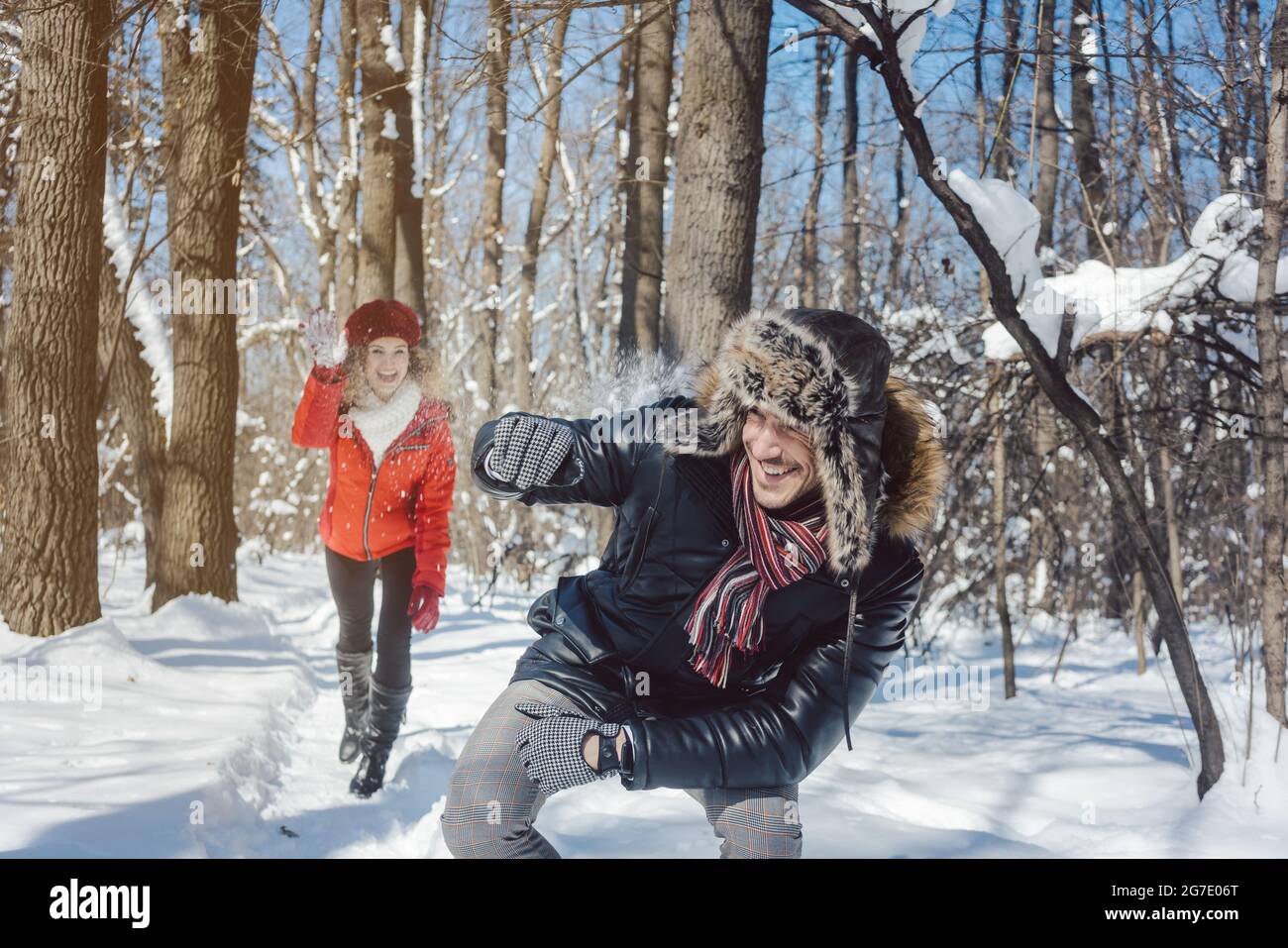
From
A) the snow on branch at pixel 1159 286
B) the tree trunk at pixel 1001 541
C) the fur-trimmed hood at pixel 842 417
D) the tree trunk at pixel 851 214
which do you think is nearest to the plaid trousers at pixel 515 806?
the fur-trimmed hood at pixel 842 417

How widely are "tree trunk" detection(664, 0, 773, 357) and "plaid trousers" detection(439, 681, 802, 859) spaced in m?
2.65

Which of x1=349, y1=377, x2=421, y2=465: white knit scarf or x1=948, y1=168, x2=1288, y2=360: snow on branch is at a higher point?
x1=948, y1=168, x2=1288, y2=360: snow on branch

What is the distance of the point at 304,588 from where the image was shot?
11789 millimetres

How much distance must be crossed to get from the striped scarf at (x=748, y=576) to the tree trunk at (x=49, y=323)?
5.22 meters

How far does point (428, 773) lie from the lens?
464 centimetres

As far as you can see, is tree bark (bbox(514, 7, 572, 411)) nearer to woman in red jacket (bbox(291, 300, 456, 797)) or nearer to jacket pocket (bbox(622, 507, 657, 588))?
woman in red jacket (bbox(291, 300, 456, 797))

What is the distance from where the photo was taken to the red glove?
12.9 feet

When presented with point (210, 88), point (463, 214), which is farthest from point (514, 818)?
point (463, 214)

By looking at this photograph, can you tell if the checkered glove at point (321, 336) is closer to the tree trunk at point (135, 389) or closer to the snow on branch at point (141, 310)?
the snow on branch at point (141, 310)

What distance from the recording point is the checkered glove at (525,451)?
2186mm

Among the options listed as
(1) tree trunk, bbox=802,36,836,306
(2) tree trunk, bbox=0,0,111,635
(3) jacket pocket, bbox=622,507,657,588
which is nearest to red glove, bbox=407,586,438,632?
(3) jacket pocket, bbox=622,507,657,588

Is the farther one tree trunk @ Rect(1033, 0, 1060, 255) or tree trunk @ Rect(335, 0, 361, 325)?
tree trunk @ Rect(335, 0, 361, 325)

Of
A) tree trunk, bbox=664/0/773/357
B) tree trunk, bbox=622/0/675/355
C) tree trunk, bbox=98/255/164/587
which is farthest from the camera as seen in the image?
tree trunk, bbox=622/0/675/355
